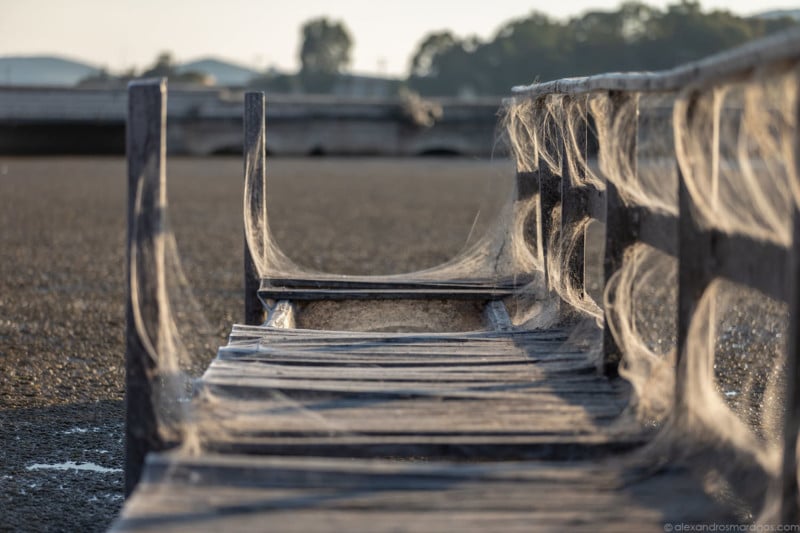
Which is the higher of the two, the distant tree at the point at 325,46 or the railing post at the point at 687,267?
the distant tree at the point at 325,46

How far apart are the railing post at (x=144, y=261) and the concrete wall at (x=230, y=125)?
35.0m

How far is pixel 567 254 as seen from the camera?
16.0ft

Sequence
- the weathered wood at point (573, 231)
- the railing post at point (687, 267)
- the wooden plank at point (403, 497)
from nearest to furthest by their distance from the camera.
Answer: the wooden plank at point (403, 497), the railing post at point (687, 267), the weathered wood at point (573, 231)

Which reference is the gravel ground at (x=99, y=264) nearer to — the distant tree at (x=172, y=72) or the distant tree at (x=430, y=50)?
the distant tree at (x=172, y=72)

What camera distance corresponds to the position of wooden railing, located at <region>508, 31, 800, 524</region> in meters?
2.47

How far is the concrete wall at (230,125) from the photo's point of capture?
37156 mm

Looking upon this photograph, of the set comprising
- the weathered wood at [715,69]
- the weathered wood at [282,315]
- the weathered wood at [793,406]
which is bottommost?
the weathered wood at [282,315]

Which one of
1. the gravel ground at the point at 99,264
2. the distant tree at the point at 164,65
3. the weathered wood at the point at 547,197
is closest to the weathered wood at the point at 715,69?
the weathered wood at the point at 547,197

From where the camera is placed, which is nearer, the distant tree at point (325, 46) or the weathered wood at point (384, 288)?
the weathered wood at point (384, 288)

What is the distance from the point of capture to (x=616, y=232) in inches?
150

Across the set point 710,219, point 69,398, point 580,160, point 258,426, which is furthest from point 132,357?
point 69,398

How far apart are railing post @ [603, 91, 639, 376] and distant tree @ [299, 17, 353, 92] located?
453 feet

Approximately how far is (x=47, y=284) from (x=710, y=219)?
773cm

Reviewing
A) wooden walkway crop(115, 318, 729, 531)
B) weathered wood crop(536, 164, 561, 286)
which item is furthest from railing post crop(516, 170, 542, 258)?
wooden walkway crop(115, 318, 729, 531)
